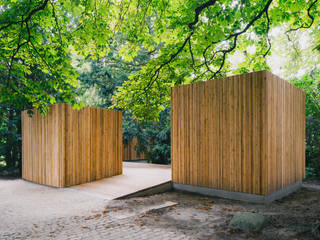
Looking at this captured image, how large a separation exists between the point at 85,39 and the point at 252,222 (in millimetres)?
5587

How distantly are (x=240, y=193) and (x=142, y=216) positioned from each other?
8.42 feet

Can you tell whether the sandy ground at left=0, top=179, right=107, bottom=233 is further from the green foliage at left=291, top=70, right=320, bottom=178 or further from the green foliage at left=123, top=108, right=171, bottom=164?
the green foliage at left=291, top=70, right=320, bottom=178

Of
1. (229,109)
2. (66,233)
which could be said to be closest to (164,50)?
(229,109)

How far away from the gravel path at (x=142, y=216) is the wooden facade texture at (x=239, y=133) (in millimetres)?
594

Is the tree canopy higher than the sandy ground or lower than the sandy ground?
higher

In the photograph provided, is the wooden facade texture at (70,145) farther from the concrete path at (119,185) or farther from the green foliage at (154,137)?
the green foliage at (154,137)

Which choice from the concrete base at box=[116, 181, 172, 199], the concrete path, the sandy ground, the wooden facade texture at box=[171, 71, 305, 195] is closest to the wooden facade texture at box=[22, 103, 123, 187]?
the concrete path

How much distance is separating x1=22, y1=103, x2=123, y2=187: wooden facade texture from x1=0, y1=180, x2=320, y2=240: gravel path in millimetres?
826

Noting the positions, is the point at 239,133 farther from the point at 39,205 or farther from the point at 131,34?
the point at 39,205

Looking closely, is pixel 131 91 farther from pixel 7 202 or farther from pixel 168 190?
pixel 7 202

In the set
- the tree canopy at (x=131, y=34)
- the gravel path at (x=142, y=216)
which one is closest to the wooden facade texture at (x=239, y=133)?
the gravel path at (x=142, y=216)

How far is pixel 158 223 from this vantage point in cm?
447

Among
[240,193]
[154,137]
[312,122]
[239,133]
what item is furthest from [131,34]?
[312,122]

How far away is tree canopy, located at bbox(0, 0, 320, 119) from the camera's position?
464cm
